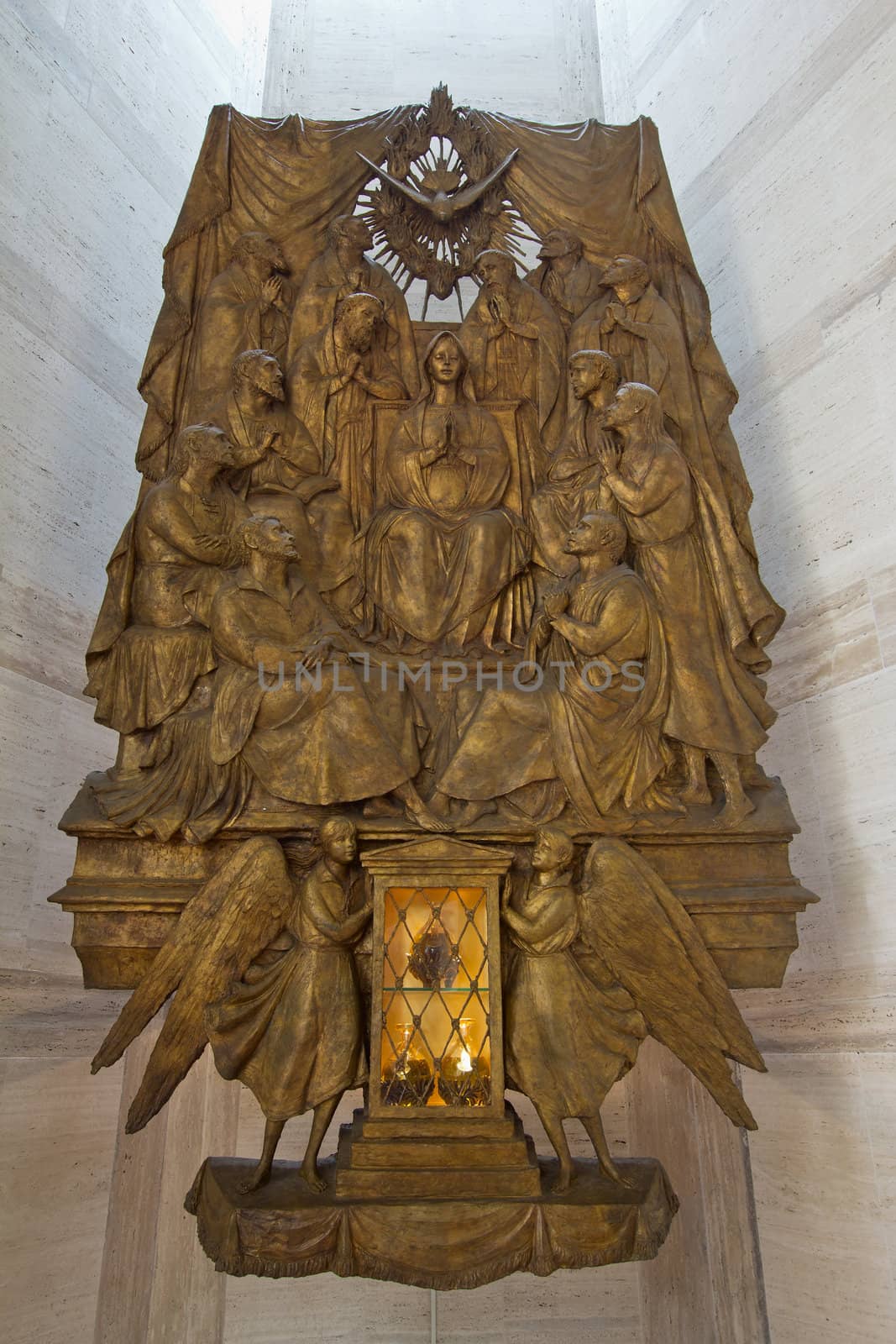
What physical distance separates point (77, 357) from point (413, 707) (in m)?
2.57

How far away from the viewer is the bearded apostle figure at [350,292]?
182 inches

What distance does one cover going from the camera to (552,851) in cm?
348

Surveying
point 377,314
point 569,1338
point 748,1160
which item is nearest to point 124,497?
point 377,314

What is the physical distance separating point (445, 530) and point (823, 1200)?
295 centimetres

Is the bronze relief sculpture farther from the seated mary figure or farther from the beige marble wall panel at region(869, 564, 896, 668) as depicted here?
the beige marble wall panel at region(869, 564, 896, 668)

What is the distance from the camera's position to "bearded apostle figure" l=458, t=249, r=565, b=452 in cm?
454

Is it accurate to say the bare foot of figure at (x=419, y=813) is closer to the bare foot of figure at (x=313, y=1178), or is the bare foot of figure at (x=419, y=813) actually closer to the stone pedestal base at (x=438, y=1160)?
the stone pedestal base at (x=438, y=1160)

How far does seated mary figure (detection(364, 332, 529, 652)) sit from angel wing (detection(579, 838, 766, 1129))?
44.5 inches

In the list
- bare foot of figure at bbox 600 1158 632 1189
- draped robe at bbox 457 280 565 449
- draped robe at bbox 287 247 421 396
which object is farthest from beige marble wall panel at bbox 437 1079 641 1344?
draped robe at bbox 287 247 421 396

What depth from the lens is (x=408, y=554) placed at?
413cm

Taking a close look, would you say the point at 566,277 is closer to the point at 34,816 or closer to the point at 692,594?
the point at 692,594

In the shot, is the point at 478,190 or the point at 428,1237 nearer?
the point at 428,1237

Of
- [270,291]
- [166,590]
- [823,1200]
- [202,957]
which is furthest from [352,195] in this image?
[823,1200]

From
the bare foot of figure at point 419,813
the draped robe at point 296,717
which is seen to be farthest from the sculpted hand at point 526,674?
the bare foot of figure at point 419,813
